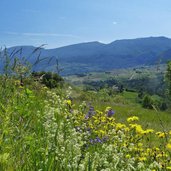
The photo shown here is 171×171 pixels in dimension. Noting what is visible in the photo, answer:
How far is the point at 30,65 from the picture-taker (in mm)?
6715

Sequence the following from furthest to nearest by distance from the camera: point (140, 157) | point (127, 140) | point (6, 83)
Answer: point (6, 83) < point (127, 140) < point (140, 157)

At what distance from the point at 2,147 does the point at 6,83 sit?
2.98 meters

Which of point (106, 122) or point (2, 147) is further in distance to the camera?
point (106, 122)

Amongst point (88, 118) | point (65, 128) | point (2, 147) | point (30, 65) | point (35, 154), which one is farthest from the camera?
point (88, 118)

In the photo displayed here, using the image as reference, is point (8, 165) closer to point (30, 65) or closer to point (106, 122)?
point (30, 65)

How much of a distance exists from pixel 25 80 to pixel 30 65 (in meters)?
0.86

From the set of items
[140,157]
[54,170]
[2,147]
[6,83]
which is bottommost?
[140,157]

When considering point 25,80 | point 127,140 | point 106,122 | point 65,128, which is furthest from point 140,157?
point 25,80

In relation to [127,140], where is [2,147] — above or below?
above

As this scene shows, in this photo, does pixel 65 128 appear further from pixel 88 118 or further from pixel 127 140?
pixel 88 118

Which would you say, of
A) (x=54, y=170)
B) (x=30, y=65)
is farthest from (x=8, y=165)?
(x=30, y=65)

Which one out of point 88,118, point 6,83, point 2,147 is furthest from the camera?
point 88,118

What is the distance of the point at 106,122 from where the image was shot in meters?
7.41

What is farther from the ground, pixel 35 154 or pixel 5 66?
pixel 5 66
